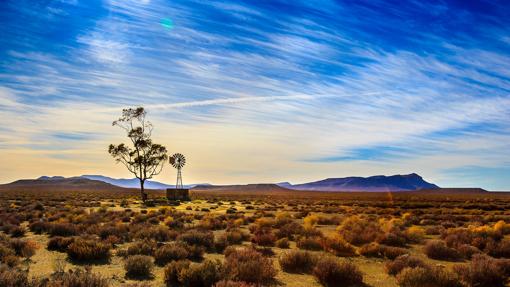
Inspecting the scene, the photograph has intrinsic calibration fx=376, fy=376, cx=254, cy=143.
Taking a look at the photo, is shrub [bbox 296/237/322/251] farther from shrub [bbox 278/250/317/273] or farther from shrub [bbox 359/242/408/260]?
shrub [bbox 278/250/317/273]

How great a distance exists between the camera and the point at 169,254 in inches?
448

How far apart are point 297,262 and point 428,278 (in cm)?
352

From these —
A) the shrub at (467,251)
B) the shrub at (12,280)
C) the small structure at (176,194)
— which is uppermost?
the small structure at (176,194)

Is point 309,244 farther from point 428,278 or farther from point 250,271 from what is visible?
point 428,278

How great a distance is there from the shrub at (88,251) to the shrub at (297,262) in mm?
5491

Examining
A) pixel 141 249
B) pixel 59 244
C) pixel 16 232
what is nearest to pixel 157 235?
pixel 141 249

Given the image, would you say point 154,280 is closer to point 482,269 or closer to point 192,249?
point 192,249

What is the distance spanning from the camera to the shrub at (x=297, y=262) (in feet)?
35.2

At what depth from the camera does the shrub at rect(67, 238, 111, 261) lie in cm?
1141

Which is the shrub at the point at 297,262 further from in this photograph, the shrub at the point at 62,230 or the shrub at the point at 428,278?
the shrub at the point at 62,230

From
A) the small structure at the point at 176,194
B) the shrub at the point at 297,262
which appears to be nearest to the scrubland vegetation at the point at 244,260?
the shrub at the point at 297,262

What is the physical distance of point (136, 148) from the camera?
5459 cm

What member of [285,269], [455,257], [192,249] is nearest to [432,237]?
[455,257]

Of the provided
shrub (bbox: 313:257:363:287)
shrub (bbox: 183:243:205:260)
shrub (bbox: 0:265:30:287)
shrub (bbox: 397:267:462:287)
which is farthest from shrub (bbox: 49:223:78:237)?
shrub (bbox: 397:267:462:287)
